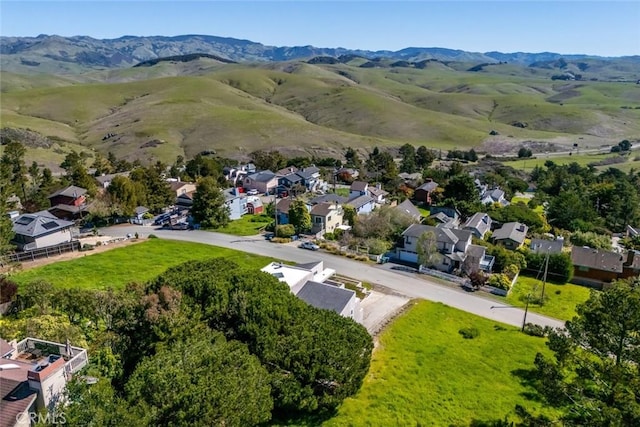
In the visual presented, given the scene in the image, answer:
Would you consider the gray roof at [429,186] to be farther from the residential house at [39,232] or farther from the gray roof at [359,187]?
the residential house at [39,232]

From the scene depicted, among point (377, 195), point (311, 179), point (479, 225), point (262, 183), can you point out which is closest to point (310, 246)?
point (479, 225)

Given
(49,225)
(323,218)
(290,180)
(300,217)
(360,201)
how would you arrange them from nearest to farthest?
(49,225), (300,217), (323,218), (360,201), (290,180)

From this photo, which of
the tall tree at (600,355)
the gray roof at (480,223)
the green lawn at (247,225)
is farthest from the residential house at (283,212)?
the tall tree at (600,355)

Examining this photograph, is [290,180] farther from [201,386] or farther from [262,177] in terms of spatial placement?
[201,386]

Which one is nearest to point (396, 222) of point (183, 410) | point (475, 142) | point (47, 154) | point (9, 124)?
point (183, 410)

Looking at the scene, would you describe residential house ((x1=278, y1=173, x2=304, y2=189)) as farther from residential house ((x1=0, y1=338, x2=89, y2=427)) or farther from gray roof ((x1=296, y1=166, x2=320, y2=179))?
residential house ((x1=0, y1=338, x2=89, y2=427))

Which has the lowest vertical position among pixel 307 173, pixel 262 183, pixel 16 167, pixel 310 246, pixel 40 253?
pixel 310 246

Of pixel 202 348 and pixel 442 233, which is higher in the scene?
pixel 202 348
